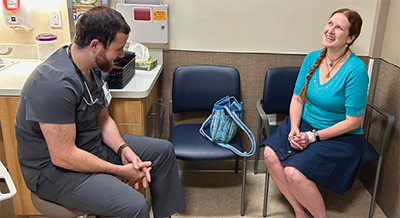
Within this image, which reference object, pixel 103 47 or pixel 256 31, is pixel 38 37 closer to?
pixel 103 47

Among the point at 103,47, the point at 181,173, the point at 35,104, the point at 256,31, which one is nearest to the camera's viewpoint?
the point at 35,104

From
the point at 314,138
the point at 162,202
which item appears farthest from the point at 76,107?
the point at 314,138

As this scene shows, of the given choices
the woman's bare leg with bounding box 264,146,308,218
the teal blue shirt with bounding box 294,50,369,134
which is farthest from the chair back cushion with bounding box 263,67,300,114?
the woman's bare leg with bounding box 264,146,308,218

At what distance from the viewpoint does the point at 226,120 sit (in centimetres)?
210

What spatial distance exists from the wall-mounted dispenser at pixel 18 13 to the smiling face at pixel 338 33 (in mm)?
1880

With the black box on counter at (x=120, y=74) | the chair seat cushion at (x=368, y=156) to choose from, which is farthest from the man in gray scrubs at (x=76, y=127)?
the chair seat cushion at (x=368, y=156)

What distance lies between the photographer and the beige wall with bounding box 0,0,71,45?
2354 millimetres

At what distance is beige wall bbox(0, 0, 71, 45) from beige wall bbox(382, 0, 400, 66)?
7.06 ft

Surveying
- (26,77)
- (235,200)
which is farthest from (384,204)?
(26,77)

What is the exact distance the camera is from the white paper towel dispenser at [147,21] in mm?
2307

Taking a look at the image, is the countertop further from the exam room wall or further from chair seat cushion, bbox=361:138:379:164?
the exam room wall

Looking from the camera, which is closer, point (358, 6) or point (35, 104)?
point (35, 104)

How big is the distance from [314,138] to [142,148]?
3.10 feet

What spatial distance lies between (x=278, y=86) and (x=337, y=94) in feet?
1.75
